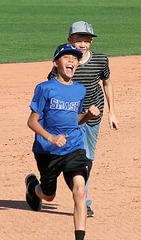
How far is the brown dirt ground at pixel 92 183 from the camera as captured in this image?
6406 millimetres

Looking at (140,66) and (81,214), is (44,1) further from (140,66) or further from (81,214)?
(81,214)

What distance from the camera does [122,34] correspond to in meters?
26.2

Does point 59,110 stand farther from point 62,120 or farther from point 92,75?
point 92,75

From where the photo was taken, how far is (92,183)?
8.11 metres

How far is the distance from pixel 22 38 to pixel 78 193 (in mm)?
19701

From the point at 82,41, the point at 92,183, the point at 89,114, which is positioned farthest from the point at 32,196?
the point at 82,41

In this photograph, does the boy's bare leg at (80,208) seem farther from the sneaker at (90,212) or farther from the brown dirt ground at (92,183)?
the sneaker at (90,212)

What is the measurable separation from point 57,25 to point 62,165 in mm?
24141

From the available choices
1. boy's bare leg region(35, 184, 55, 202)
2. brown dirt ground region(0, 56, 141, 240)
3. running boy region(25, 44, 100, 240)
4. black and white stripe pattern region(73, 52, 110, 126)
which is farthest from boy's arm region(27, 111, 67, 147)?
brown dirt ground region(0, 56, 141, 240)

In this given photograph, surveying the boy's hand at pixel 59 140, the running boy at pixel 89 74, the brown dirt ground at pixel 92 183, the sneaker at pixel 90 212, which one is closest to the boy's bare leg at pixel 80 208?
the boy's hand at pixel 59 140

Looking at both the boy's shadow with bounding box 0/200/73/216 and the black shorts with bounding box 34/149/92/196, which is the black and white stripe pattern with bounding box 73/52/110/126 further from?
the boy's shadow with bounding box 0/200/73/216

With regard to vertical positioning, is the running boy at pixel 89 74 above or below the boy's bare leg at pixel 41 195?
above

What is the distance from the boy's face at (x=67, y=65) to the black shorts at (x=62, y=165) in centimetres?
78

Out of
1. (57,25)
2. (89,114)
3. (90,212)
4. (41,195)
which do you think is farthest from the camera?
(57,25)
